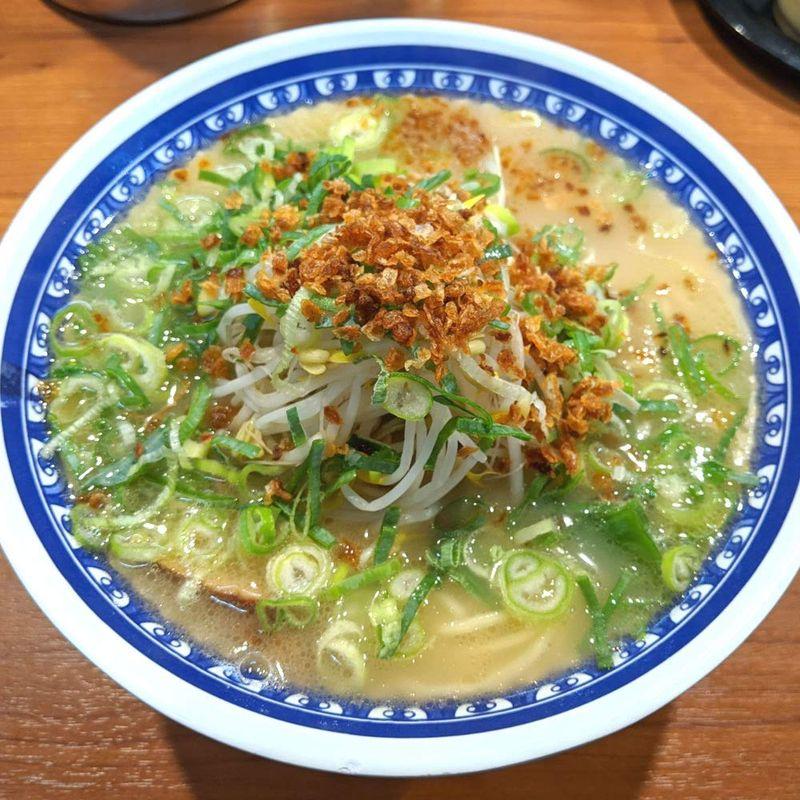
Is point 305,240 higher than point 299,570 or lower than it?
higher

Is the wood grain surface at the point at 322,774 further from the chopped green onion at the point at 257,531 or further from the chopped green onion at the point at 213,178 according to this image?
the chopped green onion at the point at 213,178

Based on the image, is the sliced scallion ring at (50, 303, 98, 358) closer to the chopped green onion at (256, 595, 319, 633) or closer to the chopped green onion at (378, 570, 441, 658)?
the chopped green onion at (256, 595, 319, 633)

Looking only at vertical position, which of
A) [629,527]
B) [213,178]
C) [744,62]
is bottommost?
[629,527]

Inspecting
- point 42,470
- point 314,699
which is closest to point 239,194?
point 42,470

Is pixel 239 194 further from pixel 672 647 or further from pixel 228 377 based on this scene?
pixel 672 647

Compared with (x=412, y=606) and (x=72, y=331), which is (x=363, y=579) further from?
(x=72, y=331)

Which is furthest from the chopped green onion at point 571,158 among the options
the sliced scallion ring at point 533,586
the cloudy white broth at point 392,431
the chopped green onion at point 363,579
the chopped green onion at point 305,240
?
the chopped green onion at point 363,579

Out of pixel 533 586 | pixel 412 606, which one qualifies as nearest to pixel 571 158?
pixel 533 586
